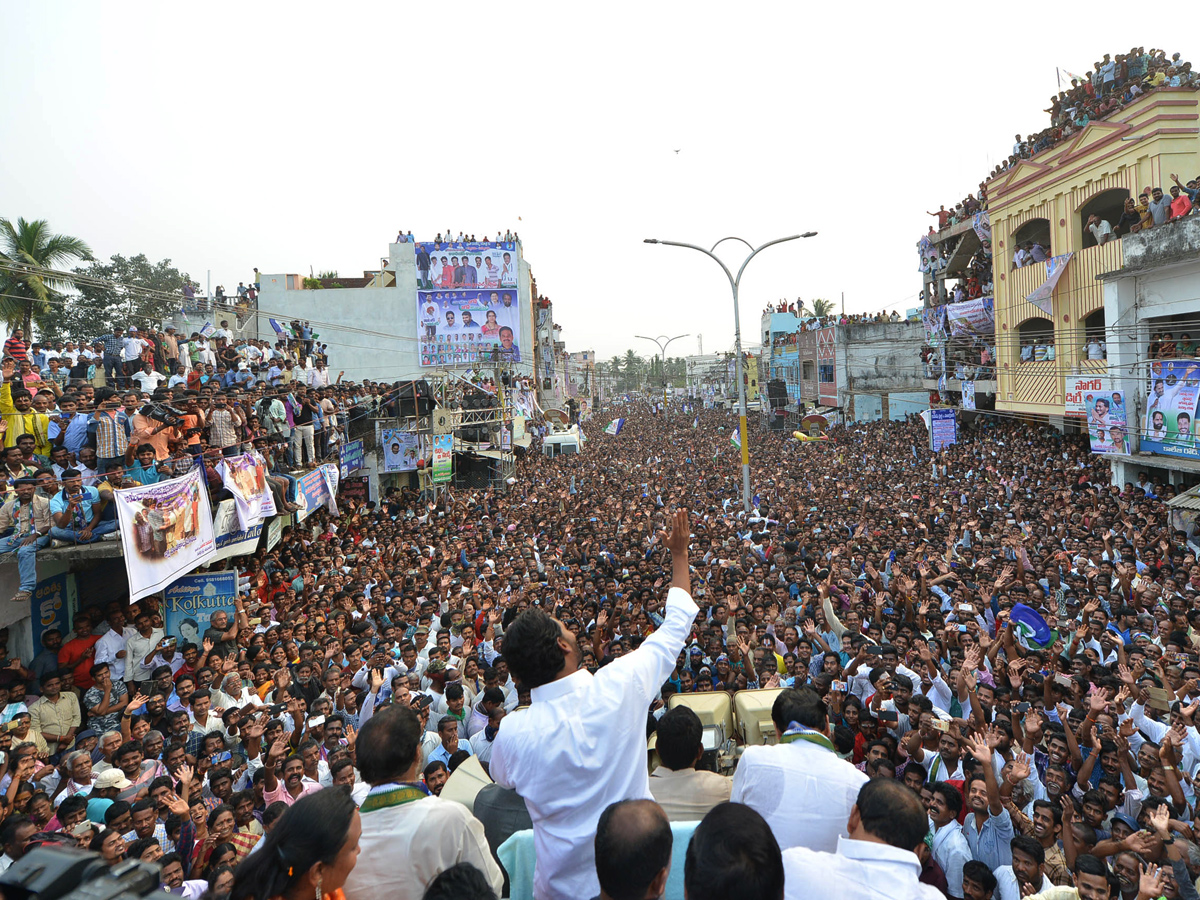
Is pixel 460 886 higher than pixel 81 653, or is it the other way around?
pixel 460 886

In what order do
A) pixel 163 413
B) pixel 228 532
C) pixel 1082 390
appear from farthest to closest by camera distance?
pixel 1082 390, pixel 228 532, pixel 163 413

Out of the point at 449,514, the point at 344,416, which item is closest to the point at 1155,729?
the point at 449,514

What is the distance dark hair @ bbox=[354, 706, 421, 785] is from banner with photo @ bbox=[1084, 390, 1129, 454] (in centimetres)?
1713

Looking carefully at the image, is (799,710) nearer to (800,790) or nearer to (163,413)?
(800,790)

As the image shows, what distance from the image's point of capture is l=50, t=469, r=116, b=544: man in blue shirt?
25.4ft

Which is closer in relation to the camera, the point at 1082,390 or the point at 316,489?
the point at 316,489

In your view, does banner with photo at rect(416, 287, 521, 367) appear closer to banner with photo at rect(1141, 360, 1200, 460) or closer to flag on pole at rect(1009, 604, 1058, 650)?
banner with photo at rect(1141, 360, 1200, 460)

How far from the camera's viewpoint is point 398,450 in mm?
20047

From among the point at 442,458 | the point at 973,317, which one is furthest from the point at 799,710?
the point at 973,317

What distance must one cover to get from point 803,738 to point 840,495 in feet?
51.9

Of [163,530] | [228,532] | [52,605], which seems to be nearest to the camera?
[163,530]

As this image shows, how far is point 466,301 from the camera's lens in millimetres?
39844

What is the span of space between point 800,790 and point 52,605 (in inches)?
379

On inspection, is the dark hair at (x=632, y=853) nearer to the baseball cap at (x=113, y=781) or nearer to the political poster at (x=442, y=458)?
the baseball cap at (x=113, y=781)
